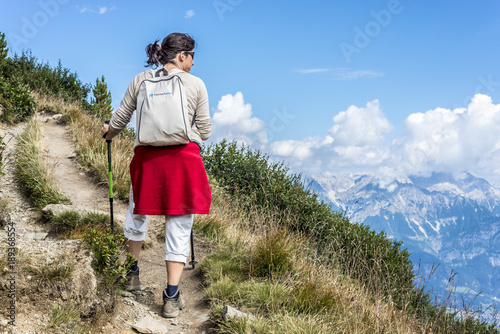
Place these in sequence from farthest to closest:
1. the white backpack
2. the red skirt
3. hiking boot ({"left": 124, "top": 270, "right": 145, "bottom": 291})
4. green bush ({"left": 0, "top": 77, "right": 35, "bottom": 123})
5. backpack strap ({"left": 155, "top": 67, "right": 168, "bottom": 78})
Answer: green bush ({"left": 0, "top": 77, "right": 35, "bottom": 123}), hiking boot ({"left": 124, "top": 270, "right": 145, "bottom": 291}), backpack strap ({"left": 155, "top": 67, "right": 168, "bottom": 78}), the red skirt, the white backpack

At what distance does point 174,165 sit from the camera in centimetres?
330

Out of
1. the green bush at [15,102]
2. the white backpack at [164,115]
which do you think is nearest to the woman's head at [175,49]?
the white backpack at [164,115]

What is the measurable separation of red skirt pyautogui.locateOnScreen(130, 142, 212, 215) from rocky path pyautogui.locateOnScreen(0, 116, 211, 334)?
1.09 metres

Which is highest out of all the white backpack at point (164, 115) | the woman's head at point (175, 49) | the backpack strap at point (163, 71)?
the woman's head at point (175, 49)

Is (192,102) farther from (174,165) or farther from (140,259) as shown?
(140,259)

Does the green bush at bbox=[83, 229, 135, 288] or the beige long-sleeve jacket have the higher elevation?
the beige long-sleeve jacket

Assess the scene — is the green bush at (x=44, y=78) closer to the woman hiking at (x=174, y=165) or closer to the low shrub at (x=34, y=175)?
the low shrub at (x=34, y=175)

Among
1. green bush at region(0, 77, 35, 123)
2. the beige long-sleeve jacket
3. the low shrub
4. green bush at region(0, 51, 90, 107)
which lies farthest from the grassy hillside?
green bush at region(0, 51, 90, 107)

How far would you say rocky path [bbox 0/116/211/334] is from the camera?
3582mm

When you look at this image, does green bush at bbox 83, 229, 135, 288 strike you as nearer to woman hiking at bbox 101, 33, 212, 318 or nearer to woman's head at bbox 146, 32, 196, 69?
woman hiking at bbox 101, 33, 212, 318

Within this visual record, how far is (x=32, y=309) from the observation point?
9.81 feet

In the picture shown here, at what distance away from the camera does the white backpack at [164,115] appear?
311 centimetres

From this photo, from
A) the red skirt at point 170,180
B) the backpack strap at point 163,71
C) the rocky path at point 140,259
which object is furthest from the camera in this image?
the rocky path at point 140,259

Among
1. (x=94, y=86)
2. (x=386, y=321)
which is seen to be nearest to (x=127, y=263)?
(x=386, y=321)
